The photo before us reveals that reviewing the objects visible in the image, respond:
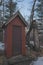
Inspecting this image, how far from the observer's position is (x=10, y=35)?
57.4 feet

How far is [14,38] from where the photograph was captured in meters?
17.6

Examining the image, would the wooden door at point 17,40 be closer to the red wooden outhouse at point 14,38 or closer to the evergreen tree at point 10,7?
the red wooden outhouse at point 14,38

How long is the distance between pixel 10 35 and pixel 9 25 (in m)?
0.84

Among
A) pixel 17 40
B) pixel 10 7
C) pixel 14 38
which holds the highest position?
pixel 10 7

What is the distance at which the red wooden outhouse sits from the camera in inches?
688

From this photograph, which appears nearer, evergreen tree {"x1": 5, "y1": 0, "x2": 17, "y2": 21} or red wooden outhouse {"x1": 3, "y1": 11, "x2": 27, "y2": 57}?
red wooden outhouse {"x1": 3, "y1": 11, "x2": 27, "y2": 57}

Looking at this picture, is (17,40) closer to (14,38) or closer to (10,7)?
(14,38)

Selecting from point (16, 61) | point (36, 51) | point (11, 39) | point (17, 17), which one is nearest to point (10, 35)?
point (11, 39)

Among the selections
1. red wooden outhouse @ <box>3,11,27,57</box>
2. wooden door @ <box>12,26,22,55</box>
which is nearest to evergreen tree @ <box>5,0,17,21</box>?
red wooden outhouse @ <box>3,11,27,57</box>

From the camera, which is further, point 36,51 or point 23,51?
point 36,51

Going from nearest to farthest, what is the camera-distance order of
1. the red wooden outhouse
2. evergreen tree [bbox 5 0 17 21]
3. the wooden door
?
the red wooden outhouse → the wooden door → evergreen tree [bbox 5 0 17 21]

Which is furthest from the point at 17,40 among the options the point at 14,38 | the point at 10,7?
the point at 10,7

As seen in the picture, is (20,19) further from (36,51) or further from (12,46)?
(36,51)

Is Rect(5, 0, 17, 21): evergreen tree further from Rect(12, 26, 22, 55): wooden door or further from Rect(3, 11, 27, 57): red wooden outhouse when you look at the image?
Rect(12, 26, 22, 55): wooden door
